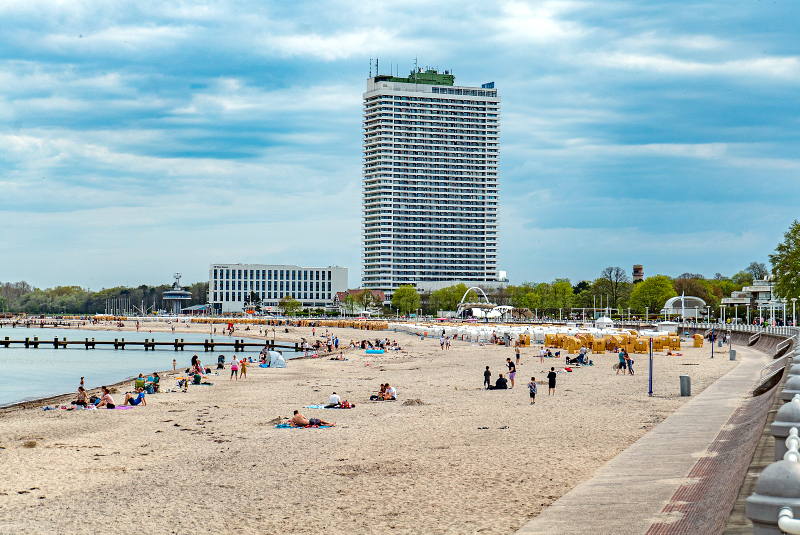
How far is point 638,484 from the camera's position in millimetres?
12742

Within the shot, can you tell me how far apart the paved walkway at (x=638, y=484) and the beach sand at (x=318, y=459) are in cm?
55

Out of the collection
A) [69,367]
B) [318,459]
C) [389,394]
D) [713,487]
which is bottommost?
[69,367]

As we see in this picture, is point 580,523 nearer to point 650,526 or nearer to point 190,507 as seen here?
point 650,526

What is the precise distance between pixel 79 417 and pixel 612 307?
13680 centimetres

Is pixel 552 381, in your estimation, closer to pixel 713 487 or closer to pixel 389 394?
pixel 389 394

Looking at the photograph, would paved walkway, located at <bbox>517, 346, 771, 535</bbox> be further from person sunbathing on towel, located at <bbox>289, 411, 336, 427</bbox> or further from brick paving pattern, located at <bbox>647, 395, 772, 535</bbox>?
person sunbathing on towel, located at <bbox>289, 411, 336, 427</bbox>

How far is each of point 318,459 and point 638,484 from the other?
7.93 metres

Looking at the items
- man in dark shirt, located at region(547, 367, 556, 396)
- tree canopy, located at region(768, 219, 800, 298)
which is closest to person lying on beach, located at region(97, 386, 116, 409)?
man in dark shirt, located at region(547, 367, 556, 396)

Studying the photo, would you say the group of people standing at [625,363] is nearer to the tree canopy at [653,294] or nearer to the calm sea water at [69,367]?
the calm sea water at [69,367]

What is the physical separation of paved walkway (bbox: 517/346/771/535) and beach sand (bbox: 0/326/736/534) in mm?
548

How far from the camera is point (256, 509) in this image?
13344mm

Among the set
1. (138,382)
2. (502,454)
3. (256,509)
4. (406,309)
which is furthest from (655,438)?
(406,309)

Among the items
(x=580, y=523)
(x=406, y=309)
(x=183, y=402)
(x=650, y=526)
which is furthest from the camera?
(x=406, y=309)

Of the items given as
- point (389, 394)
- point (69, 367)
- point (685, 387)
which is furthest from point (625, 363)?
point (69, 367)
